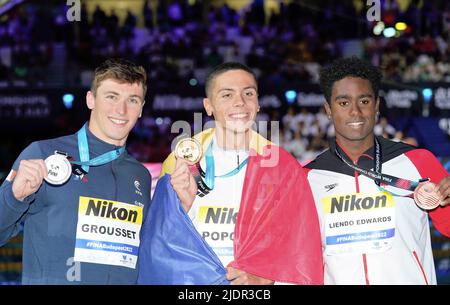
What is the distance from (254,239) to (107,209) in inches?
34.7

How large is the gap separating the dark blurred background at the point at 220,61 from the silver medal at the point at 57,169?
11.1m

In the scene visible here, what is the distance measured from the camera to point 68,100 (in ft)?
55.3

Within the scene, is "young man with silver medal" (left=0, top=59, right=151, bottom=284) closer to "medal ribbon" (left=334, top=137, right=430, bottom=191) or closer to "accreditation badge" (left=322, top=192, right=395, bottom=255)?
"accreditation badge" (left=322, top=192, right=395, bottom=255)

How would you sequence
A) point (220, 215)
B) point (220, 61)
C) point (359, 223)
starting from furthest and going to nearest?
1. point (220, 61)
2. point (359, 223)
3. point (220, 215)

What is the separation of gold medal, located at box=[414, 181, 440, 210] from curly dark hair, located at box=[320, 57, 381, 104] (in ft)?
2.37

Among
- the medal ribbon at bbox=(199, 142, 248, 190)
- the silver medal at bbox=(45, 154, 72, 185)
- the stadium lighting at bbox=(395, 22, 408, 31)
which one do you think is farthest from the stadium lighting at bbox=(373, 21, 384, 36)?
the silver medal at bbox=(45, 154, 72, 185)

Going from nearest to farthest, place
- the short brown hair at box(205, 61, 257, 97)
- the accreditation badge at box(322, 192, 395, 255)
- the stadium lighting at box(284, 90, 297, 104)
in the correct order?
the accreditation badge at box(322, 192, 395, 255) < the short brown hair at box(205, 61, 257, 97) < the stadium lighting at box(284, 90, 297, 104)

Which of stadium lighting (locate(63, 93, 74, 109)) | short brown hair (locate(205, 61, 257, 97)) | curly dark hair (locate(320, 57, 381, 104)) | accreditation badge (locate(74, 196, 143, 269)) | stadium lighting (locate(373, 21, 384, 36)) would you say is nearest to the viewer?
accreditation badge (locate(74, 196, 143, 269))

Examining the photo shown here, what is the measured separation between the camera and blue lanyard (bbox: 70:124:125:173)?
14.3 ft

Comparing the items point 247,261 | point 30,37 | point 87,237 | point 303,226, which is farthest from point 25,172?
point 30,37

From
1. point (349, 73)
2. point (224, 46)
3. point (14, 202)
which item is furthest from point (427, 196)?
point (224, 46)

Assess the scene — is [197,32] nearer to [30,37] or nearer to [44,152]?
[30,37]

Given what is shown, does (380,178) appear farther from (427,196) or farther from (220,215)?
(220,215)

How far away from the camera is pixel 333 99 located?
4738 millimetres
